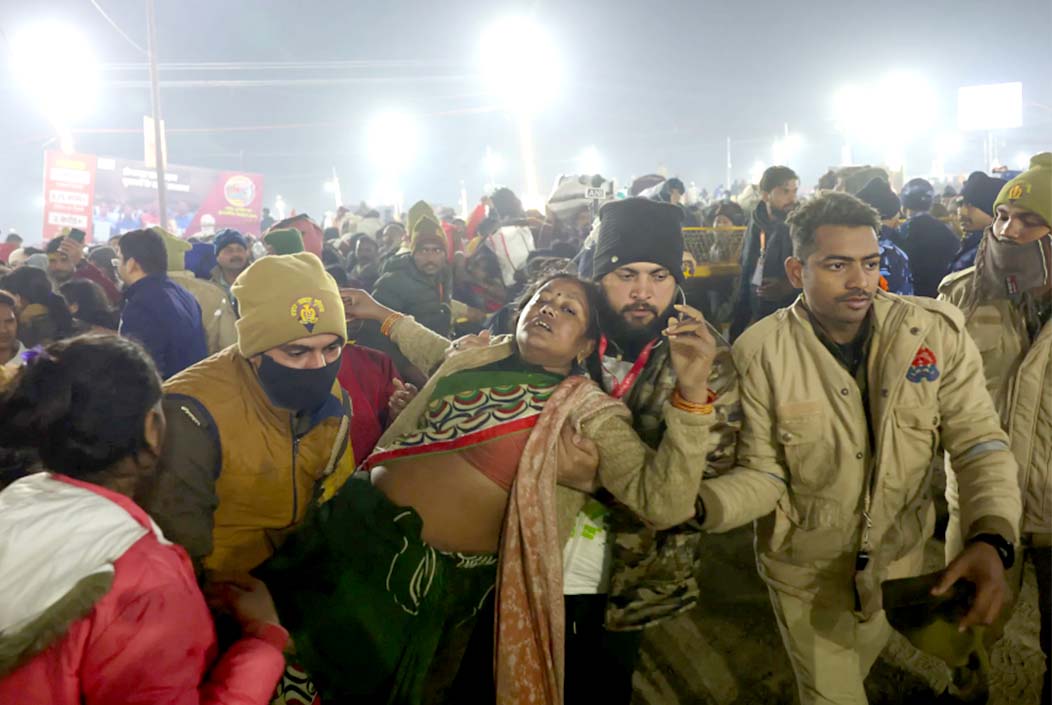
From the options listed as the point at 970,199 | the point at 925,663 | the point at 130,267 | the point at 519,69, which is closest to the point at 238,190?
the point at 519,69

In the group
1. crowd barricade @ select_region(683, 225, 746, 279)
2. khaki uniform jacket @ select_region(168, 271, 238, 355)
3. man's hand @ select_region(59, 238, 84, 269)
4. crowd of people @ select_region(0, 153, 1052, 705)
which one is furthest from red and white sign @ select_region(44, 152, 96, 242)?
crowd of people @ select_region(0, 153, 1052, 705)

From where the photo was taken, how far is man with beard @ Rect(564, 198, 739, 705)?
2324mm

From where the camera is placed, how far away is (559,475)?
2.29 m

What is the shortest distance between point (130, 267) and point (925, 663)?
18.3ft

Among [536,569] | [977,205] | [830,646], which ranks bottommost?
[830,646]

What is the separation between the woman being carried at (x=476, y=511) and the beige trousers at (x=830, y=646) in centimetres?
76

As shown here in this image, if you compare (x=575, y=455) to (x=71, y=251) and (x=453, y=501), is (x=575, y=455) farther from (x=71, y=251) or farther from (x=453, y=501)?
(x=71, y=251)

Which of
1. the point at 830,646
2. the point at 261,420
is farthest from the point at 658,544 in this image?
the point at 261,420

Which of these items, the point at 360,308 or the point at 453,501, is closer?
the point at 453,501

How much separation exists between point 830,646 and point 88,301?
249 inches

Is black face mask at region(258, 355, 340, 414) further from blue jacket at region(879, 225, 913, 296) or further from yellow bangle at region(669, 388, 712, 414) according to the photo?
blue jacket at region(879, 225, 913, 296)

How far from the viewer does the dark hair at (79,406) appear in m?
1.41

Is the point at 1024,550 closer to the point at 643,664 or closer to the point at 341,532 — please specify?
the point at 643,664

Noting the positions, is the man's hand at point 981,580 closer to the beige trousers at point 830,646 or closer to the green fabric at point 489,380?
the beige trousers at point 830,646
